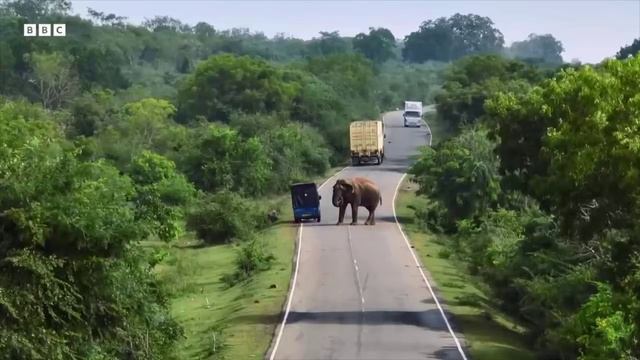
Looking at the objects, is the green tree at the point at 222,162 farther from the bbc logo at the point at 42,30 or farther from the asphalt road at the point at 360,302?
the bbc logo at the point at 42,30

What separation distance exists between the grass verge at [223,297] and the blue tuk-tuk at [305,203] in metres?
0.82

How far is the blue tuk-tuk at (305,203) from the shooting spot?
5912 cm

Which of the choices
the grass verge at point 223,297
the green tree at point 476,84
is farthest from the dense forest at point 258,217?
the green tree at point 476,84

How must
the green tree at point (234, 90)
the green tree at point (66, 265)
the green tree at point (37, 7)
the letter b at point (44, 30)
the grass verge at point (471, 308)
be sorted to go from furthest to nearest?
the green tree at point (37, 7), the letter b at point (44, 30), the green tree at point (234, 90), the grass verge at point (471, 308), the green tree at point (66, 265)

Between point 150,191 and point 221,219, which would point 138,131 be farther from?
point 150,191

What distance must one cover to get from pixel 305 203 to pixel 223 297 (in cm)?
1621

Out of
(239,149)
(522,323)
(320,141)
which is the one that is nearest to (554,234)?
(522,323)

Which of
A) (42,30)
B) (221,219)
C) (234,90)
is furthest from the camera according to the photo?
(42,30)

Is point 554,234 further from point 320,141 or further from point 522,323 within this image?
point 320,141

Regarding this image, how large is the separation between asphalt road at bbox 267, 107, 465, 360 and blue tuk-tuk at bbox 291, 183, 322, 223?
73 cm

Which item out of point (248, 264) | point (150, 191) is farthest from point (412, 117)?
point (248, 264)

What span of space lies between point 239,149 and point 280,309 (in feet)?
111

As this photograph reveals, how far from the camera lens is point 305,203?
6038 cm

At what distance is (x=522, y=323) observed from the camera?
38531 millimetres
